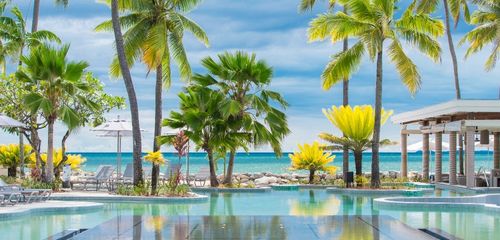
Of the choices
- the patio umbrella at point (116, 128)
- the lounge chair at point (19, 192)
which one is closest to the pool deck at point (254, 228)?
the lounge chair at point (19, 192)

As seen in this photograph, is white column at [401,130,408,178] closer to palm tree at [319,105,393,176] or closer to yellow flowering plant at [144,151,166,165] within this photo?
palm tree at [319,105,393,176]

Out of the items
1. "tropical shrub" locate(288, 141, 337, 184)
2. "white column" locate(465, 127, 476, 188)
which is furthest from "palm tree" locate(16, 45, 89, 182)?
"white column" locate(465, 127, 476, 188)

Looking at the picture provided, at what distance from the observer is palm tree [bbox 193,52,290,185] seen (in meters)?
26.3

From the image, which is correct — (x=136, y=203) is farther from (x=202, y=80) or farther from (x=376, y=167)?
(x=376, y=167)

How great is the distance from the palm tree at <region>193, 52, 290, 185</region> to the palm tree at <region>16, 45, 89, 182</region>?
5.54 metres

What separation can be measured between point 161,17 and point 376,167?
9084mm

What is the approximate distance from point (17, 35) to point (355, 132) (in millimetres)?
13741

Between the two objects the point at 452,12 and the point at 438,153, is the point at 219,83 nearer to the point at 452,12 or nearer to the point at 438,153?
the point at 438,153

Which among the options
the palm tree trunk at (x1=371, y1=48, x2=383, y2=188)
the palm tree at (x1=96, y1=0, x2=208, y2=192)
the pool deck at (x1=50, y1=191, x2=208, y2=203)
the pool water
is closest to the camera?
the pool water

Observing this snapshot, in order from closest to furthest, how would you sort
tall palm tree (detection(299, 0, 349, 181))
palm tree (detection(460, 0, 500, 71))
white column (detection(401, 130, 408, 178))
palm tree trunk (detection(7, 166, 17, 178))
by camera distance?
tall palm tree (detection(299, 0, 349, 181)), palm tree trunk (detection(7, 166, 17, 178)), palm tree (detection(460, 0, 500, 71)), white column (detection(401, 130, 408, 178))

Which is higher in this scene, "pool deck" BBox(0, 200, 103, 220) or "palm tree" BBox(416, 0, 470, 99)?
"palm tree" BBox(416, 0, 470, 99)

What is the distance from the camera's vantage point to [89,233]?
12016 mm

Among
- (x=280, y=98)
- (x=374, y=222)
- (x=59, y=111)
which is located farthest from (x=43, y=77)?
Result: (x=374, y=222)

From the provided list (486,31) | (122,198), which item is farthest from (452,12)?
(122,198)
